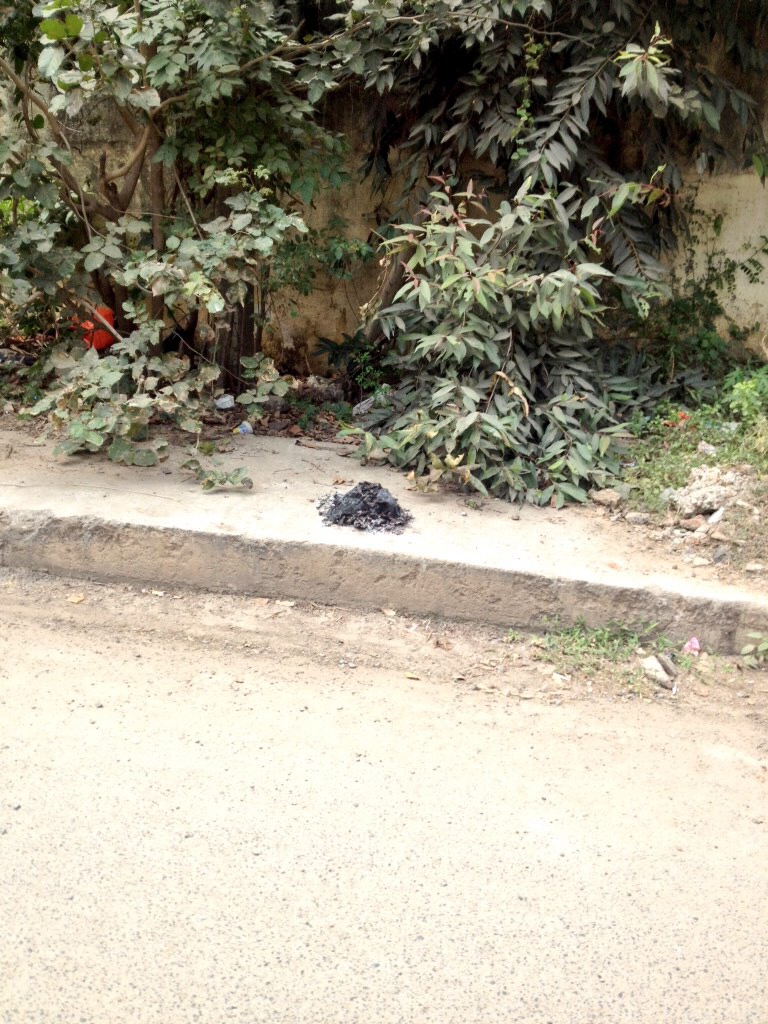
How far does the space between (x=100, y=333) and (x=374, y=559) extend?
8.14 ft

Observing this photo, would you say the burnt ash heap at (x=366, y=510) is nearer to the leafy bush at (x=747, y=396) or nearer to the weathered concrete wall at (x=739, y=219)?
the leafy bush at (x=747, y=396)

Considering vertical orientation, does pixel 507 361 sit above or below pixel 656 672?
above

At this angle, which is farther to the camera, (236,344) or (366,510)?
(236,344)

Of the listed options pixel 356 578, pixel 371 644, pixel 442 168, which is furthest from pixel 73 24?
pixel 371 644

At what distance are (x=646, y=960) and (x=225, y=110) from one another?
383cm

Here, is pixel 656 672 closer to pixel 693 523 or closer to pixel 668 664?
pixel 668 664

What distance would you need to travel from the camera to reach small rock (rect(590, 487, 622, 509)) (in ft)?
13.3

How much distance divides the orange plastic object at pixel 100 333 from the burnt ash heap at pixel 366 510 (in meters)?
1.63

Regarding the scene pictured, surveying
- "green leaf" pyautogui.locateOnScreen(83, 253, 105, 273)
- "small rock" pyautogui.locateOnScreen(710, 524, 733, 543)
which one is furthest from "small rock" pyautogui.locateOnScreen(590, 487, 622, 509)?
"green leaf" pyautogui.locateOnScreen(83, 253, 105, 273)

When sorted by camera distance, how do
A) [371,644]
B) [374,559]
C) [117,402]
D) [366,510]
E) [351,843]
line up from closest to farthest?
[351,843], [371,644], [374,559], [366,510], [117,402]

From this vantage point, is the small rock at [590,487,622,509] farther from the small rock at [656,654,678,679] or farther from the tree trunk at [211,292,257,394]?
the tree trunk at [211,292,257,394]

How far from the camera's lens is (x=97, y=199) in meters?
4.45

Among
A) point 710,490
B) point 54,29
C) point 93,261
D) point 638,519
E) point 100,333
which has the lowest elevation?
point 638,519

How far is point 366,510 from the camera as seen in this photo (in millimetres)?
3664
